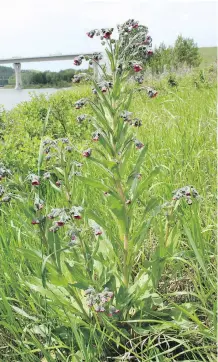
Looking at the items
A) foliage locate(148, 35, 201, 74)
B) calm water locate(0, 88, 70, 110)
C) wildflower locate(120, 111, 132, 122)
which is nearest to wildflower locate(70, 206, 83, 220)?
wildflower locate(120, 111, 132, 122)

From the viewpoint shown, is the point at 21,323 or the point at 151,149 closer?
the point at 21,323

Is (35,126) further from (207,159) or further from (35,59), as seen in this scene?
(35,59)

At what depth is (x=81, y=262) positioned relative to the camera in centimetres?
174

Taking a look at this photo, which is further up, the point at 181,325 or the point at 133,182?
the point at 133,182

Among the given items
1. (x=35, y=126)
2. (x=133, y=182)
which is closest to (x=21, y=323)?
(x=133, y=182)

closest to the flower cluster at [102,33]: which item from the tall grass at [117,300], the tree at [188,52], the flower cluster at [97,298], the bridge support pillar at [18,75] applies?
the tall grass at [117,300]

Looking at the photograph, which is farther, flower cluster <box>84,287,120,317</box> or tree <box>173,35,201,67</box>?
tree <box>173,35,201,67</box>

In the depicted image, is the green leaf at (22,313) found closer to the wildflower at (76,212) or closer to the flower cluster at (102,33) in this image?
the wildflower at (76,212)

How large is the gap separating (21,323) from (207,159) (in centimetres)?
191

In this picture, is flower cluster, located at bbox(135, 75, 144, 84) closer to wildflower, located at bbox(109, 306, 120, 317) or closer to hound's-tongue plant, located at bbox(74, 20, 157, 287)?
hound's-tongue plant, located at bbox(74, 20, 157, 287)

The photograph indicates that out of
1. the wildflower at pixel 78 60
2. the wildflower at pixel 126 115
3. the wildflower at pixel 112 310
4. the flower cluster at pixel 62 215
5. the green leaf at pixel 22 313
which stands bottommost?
the green leaf at pixel 22 313

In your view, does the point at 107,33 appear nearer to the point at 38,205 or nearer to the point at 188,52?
the point at 38,205

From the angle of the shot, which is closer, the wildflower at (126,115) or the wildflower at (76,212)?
the wildflower at (76,212)

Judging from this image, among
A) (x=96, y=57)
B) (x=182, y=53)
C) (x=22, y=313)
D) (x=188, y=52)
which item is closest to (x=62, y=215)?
(x=22, y=313)
